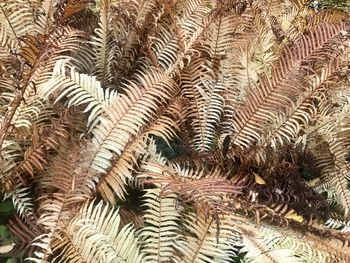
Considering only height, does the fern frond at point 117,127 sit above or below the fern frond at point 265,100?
below

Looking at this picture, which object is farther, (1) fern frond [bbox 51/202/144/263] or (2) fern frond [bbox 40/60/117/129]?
(2) fern frond [bbox 40/60/117/129]

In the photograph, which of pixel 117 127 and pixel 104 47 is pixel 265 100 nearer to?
pixel 117 127

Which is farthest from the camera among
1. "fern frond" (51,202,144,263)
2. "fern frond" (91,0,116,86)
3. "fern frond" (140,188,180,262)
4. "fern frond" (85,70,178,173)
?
"fern frond" (91,0,116,86)

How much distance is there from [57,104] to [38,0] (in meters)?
1.02

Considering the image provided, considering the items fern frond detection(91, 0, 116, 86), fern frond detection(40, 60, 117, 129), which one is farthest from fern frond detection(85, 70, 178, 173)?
fern frond detection(91, 0, 116, 86)

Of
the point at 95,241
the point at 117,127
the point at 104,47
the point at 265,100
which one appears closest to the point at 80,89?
the point at 117,127

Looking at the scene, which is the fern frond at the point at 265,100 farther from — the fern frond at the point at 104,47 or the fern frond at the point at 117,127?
the fern frond at the point at 104,47

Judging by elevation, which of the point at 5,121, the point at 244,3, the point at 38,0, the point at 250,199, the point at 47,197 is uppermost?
the point at 244,3

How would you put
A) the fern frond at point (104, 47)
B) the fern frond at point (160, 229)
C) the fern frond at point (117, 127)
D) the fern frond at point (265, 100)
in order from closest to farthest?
1. the fern frond at point (160, 229)
2. the fern frond at point (117, 127)
3. the fern frond at point (265, 100)
4. the fern frond at point (104, 47)

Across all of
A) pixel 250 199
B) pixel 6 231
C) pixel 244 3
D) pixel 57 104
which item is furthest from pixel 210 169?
pixel 244 3

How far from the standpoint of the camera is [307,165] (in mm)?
4012

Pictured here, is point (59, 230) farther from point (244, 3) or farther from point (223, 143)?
point (244, 3)

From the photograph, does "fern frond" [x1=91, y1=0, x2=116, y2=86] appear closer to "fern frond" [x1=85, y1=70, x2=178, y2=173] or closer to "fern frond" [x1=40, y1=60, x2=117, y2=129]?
"fern frond" [x1=40, y1=60, x2=117, y2=129]

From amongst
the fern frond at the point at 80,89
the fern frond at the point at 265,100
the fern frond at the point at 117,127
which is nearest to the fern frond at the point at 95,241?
the fern frond at the point at 117,127
